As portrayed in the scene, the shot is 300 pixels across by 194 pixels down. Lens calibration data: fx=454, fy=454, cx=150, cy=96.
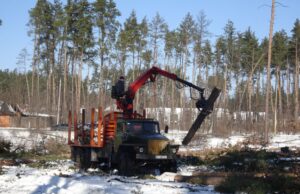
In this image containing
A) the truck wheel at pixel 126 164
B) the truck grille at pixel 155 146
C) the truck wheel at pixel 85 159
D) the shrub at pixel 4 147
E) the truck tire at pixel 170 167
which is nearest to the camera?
the truck grille at pixel 155 146

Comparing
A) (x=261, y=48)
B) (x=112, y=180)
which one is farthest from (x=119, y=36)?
(x=112, y=180)

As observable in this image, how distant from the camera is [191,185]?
12.7 metres

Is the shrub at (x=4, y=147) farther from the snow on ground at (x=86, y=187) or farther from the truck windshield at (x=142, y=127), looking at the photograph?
the snow on ground at (x=86, y=187)

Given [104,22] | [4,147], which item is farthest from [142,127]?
[104,22]

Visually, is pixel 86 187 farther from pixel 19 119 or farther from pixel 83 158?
pixel 19 119

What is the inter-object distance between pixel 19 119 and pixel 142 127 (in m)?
46.7

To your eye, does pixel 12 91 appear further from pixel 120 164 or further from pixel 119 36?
pixel 120 164

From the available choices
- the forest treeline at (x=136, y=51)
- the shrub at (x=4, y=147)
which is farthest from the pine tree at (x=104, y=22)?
the shrub at (x=4, y=147)

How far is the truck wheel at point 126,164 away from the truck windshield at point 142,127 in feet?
3.46

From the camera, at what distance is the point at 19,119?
60750 millimetres

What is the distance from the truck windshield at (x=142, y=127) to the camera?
17141 mm

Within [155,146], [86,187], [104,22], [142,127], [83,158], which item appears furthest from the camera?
[104,22]

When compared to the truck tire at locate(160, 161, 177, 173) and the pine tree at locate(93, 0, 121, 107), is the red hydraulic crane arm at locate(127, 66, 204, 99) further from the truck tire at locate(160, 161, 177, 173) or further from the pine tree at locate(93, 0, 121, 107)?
the pine tree at locate(93, 0, 121, 107)

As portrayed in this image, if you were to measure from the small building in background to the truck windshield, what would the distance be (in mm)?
38368
